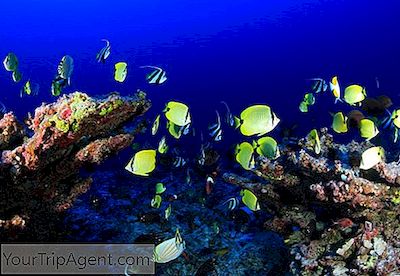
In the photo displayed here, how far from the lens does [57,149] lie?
4.14 metres

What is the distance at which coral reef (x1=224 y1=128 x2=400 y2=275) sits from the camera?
14.4ft

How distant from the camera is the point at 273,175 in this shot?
542 cm

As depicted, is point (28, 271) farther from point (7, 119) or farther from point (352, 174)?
point (352, 174)

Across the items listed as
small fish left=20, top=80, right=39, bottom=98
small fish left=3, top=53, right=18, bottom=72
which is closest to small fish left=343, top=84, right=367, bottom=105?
small fish left=3, top=53, right=18, bottom=72

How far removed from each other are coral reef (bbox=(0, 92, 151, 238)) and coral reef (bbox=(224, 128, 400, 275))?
2221 millimetres

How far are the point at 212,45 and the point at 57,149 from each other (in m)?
66.9

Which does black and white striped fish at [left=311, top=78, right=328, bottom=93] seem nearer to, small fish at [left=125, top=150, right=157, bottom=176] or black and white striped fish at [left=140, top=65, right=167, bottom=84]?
black and white striped fish at [left=140, top=65, right=167, bottom=84]

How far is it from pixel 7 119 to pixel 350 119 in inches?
189

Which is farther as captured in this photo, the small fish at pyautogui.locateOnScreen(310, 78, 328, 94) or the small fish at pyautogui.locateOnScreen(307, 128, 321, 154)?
the small fish at pyautogui.locateOnScreen(310, 78, 328, 94)

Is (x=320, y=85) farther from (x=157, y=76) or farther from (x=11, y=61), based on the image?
(x=11, y=61)

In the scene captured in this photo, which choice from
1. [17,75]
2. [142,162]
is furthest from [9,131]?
[17,75]

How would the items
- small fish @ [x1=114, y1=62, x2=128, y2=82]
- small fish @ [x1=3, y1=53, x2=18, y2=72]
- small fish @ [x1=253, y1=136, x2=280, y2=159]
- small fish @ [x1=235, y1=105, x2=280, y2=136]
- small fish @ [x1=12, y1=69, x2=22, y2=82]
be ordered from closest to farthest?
small fish @ [x1=235, y1=105, x2=280, y2=136] → small fish @ [x1=253, y1=136, x2=280, y2=159] → small fish @ [x1=114, y1=62, x2=128, y2=82] → small fish @ [x1=3, y1=53, x2=18, y2=72] → small fish @ [x1=12, y1=69, x2=22, y2=82]

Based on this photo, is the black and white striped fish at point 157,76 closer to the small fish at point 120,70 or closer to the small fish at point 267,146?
the small fish at point 120,70

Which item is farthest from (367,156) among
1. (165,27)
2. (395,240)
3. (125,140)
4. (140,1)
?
(140,1)
